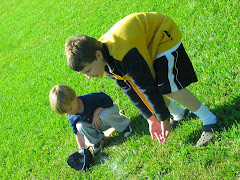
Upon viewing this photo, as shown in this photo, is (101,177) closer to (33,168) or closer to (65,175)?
(65,175)

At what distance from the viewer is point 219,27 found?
4098 millimetres

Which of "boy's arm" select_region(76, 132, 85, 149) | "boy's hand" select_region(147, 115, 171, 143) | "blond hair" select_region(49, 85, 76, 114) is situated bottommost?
"boy's arm" select_region(76, 132, 85, 149)

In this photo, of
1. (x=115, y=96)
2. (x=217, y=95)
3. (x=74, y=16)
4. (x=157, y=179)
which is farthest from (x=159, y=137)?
(x=74, y=16)

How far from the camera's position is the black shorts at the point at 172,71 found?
2.55 metres

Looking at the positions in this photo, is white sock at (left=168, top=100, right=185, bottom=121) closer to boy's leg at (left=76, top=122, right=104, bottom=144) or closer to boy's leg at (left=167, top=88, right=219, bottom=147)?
boy's leg at (left=167, top=88, right=219, bottom=147)

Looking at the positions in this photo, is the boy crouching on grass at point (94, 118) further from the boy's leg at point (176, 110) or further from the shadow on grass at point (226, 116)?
the shadow on grass at point (226, 116)

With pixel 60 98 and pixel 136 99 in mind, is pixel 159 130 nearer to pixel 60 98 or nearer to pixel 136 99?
pixel 136 99

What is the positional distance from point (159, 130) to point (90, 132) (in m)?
1.00

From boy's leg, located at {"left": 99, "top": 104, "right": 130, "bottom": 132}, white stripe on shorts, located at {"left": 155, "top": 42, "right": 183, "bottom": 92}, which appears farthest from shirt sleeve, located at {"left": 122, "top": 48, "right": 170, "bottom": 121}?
boy's leg, located at {"left": 99, "top": 104, "right": 130, "bottom": 132}

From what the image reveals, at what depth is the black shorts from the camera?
2551 mm

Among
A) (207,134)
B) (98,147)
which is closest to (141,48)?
(207,134)

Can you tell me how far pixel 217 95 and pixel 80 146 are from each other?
1.77m

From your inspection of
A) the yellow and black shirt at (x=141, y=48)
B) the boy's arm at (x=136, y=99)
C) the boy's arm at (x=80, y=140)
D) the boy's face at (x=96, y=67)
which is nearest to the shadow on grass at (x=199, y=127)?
the boy's arm at (x=80, y=140)

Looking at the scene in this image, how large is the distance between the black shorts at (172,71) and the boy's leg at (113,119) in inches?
38.7
